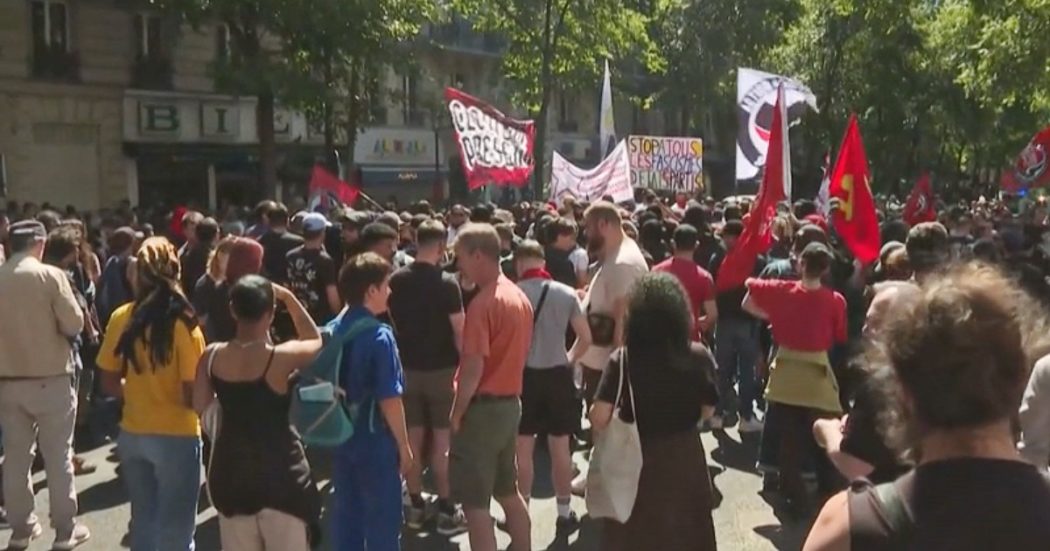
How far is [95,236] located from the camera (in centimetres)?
1291

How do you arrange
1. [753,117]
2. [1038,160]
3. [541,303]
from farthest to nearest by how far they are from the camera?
[1038,160] → [753,117] → [541,303]

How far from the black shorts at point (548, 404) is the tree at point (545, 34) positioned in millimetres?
21369

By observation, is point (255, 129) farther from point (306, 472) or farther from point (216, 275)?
point (306, 472)

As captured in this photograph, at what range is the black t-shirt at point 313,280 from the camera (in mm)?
8203

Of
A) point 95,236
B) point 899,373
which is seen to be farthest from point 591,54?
point 899,373

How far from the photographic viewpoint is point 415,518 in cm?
717

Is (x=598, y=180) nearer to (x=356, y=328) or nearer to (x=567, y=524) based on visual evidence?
(x=567, y=524)

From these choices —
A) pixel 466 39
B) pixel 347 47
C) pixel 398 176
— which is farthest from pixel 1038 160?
pixel 466 39

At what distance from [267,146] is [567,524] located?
2112 cm

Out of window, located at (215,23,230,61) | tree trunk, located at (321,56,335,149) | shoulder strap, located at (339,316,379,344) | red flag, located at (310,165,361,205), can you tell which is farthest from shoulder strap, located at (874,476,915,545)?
window, located at (215,23,230,61)

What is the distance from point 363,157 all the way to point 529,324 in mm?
30370

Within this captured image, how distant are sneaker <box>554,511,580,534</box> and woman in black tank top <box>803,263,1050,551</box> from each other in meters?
4.98

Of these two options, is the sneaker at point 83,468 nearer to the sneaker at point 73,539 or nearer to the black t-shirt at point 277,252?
the sneaker at point 73,539

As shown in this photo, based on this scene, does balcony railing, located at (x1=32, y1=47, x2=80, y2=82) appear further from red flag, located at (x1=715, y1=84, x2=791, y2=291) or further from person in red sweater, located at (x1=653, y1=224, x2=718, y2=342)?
person in red sweater, located at (x1=653, y1=224, x2=718, y2=342)
